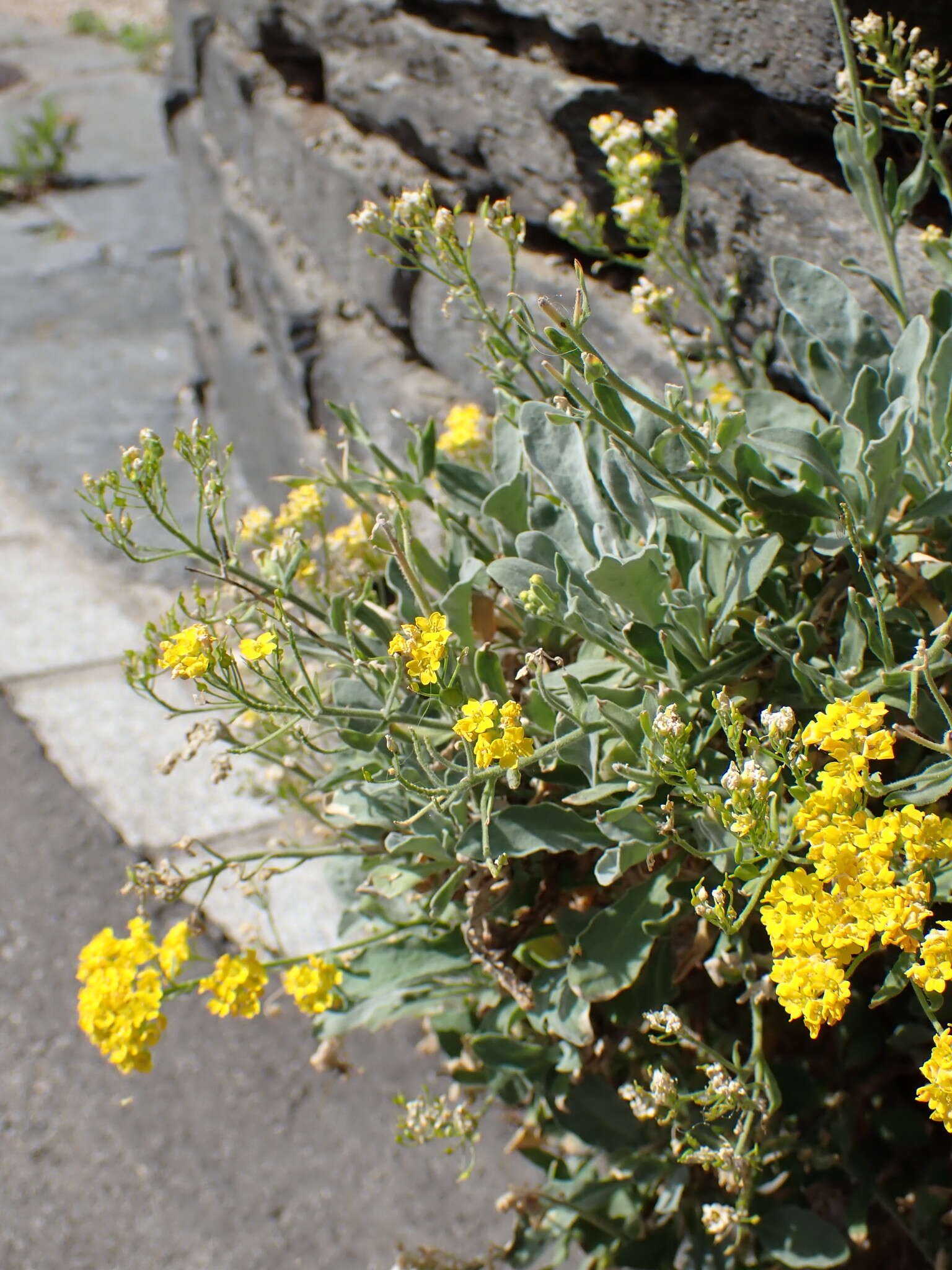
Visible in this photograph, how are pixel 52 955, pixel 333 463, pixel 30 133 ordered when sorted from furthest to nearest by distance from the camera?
pixel 30 133, pixel 333 463, pixel 52 955

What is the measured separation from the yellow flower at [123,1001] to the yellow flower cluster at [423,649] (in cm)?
59

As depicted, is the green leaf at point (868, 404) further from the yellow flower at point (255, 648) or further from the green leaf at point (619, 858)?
Answer: the yellow flower at point (255, 648)

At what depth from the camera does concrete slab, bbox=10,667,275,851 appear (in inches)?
105

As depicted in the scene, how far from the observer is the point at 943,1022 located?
4.74 feet

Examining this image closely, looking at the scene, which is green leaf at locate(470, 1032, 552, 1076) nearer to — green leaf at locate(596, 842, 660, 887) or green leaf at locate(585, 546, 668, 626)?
green leaf at locate(596, 842, 660, 887)

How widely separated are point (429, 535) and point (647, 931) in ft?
3.85

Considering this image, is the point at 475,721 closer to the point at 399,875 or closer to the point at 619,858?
the point at 619,858

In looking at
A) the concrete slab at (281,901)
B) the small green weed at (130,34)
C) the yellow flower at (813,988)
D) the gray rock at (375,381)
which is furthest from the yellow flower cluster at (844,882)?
the small green weed at (130,34)

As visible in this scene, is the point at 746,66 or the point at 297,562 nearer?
the point at 297,562

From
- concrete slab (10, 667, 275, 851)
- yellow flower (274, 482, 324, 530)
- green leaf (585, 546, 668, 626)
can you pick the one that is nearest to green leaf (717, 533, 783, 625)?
green leaf (585, 546, 668, 626)

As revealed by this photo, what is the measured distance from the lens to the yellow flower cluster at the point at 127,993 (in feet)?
4.77

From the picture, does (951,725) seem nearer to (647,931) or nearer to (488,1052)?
(647,931)

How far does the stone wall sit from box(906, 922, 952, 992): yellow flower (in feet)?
3.53

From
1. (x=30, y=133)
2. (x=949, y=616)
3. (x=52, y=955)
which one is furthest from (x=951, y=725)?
(x=30, y=133)
